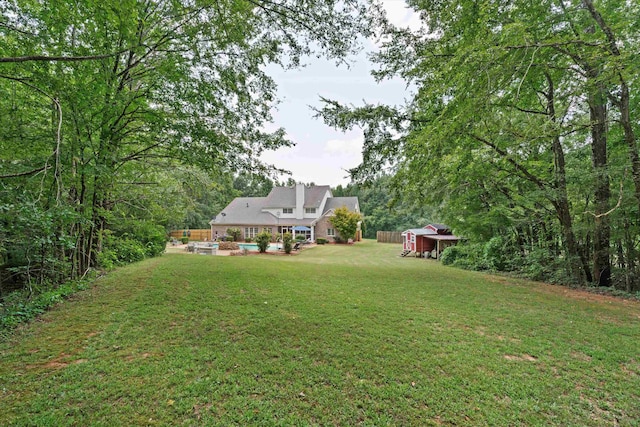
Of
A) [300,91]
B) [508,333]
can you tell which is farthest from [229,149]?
[508,333]

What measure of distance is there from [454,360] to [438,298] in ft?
9.27

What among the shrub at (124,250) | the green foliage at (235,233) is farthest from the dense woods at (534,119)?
the green foliage at (235,233)

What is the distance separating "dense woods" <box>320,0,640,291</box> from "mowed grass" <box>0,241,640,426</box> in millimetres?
2514

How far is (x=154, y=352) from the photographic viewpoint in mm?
3021

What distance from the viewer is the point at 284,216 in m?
27.5

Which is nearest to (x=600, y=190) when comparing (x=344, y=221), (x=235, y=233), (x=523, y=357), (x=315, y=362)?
(x=523, y=357)

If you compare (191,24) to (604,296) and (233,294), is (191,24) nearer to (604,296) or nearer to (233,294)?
(233,294)

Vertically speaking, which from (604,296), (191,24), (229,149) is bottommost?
(604,296)

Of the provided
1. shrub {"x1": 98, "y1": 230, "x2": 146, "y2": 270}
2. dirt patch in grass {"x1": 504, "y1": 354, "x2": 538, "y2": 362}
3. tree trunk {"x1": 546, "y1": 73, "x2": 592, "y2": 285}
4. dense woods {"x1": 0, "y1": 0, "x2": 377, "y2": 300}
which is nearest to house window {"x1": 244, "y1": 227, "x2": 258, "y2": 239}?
shrub {"x1": 98, "y1": 230, "x2": 146, "y2": 270}

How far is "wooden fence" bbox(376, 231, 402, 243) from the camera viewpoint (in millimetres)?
28484

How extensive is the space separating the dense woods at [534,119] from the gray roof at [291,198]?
18407mm

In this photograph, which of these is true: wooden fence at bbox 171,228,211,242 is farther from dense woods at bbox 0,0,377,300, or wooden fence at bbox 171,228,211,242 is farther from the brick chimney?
dense woods at bbox 0,0,377,300

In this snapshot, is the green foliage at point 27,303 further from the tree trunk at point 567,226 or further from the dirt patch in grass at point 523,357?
the tree trunk at point 567,226

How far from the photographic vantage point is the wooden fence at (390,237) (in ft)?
93.5
